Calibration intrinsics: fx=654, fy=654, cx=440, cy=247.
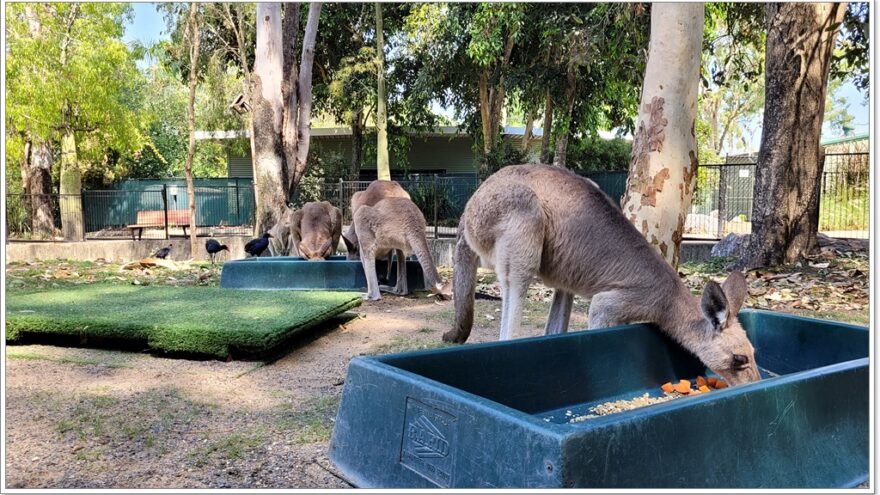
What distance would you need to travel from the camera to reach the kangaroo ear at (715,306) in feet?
9.96

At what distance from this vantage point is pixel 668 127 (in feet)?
14.9

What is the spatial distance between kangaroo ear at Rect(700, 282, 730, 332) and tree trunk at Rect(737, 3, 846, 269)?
6007mm

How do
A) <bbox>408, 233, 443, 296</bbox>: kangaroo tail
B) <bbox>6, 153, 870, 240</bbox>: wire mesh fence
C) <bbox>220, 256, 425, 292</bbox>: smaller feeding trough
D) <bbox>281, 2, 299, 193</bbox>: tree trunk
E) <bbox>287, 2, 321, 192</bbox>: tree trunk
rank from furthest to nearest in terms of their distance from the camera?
<bbox>6, 153, 870, 240</bbox>: wire mesh fence < <bbox>287, 2, 321, 192</bbox>: tree trunk < <bbox>281, 2, 299, 193</bbox>: tree trunk < <bbox>220, 256, 425, 292</bbox>: smaller feeding trough < <bbox>408, 233, 443, 296</bbox>: kangaroo tail

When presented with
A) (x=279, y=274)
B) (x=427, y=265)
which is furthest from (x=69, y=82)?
(x=427, y=265)

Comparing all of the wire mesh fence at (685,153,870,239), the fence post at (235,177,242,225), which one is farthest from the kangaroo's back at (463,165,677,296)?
the fence post at (235,177,242,225)

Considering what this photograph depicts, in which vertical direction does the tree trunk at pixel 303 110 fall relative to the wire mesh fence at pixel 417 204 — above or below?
above

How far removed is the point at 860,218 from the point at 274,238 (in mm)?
14284

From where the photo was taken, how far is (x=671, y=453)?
74.2 inches

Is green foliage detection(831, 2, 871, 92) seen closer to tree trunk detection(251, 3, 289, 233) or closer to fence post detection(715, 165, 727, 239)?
fence post detection(715, 165, 727, 239)

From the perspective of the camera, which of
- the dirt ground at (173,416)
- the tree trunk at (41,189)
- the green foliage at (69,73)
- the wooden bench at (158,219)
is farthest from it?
the wooden bench at (158,219)

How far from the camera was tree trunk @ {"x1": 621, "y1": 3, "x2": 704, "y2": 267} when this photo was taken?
453 centimetres

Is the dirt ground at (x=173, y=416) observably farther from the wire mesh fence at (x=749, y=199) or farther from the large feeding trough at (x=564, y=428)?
the wire mesh fence at (x=749, y=199)

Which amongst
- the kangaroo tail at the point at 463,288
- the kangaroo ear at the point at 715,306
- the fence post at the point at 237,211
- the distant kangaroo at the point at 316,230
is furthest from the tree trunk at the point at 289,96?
the kangaroo ear at the point at 715,306

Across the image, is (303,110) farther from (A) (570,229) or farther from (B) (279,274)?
(A) (570,229)
